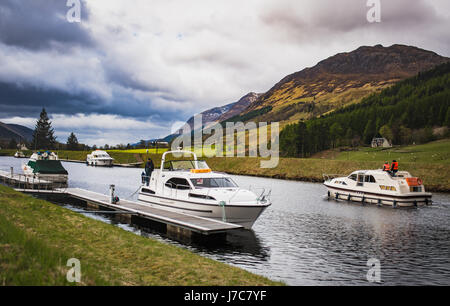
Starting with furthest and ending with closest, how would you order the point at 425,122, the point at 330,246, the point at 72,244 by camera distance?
1. the point at 425,122
2. the point at 330,246
3. the point at 72,244

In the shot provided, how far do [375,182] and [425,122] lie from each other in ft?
374

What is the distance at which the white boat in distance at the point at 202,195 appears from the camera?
74.6ft

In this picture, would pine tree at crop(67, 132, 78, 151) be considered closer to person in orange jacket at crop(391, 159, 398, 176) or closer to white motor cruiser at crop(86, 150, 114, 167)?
white motor cruiser at crop(86, 150, 114, 167)

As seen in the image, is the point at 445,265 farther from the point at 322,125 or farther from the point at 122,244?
the point at 322,125

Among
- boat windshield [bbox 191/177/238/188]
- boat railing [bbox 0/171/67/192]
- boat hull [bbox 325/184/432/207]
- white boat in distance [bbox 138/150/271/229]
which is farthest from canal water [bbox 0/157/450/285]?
boat railing [bbox 0/171/67/192]

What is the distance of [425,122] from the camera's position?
436 ft

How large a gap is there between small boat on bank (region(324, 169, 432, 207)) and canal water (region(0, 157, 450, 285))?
3568 mm

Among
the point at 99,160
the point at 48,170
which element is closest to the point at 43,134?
the point at 99,160

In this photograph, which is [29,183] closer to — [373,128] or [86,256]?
[86,256]

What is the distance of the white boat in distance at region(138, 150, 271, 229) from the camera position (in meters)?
22.7

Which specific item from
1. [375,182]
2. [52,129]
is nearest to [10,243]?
[375,182]

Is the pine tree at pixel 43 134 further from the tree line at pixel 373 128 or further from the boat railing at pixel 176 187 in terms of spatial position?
the boat railing at pixel 176 187

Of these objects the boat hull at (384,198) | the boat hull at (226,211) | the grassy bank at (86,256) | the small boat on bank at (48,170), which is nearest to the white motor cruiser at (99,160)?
the small boat on bank at (48,170)

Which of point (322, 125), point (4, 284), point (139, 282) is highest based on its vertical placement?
point (322, 125)
